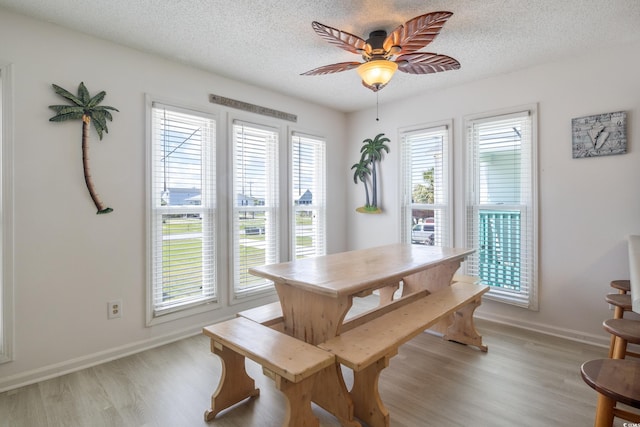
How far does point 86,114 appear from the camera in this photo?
245 centimetres

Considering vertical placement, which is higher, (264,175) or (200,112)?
(200,112)

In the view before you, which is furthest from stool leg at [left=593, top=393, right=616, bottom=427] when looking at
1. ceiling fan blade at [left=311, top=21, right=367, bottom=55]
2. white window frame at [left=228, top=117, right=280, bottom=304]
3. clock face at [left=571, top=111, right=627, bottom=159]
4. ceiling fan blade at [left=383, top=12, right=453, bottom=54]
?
white window frame at [left=228, top=117, right=280, bottom=304]

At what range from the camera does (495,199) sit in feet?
11.1

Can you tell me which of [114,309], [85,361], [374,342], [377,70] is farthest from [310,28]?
[85,361]

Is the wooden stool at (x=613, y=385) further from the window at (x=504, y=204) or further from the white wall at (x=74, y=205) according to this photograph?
the white wall at (x=74, y=205)

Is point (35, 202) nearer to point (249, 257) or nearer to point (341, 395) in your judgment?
point (249, 257)

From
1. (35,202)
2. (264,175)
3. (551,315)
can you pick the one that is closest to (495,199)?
(551,315)

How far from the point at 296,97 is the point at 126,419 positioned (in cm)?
344

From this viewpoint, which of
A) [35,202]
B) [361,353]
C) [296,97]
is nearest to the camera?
[361,353]

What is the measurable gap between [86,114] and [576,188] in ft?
13.5

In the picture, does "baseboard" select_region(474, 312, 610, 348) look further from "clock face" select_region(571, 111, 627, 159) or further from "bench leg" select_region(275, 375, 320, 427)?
"bench leg" select_region(275, 375, 320, 427)

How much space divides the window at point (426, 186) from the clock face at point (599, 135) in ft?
3.79

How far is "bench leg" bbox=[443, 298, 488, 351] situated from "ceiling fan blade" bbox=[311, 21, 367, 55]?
A: 2.22 m

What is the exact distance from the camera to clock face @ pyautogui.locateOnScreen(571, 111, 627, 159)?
269 cm
